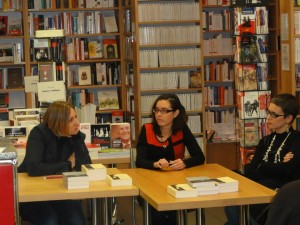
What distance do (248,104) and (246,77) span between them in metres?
0.31

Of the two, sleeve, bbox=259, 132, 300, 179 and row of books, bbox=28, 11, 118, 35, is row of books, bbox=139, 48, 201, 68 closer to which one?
row of books, bbox=28, 11, 118, 35

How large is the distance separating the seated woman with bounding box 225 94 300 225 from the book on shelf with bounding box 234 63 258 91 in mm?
2500

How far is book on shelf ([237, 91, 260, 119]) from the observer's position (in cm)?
800

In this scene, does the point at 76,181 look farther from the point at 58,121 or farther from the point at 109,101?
the point at 109,101

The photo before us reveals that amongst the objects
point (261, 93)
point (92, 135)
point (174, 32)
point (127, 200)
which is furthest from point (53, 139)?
point (174, 32)

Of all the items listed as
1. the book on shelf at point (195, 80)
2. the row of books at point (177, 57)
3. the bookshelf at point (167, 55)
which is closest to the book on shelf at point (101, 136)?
the bookshelf at point (167, 55)

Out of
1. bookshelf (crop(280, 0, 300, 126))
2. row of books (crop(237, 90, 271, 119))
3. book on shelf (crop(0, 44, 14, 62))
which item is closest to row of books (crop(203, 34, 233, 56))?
row of books (crop(237, 90, 271, 119))

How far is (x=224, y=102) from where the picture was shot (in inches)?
391

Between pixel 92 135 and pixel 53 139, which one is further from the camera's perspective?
pixel 92 135

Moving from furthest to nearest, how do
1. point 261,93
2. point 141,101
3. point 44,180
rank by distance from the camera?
point 141,101 < point 261,93 < point 44,180

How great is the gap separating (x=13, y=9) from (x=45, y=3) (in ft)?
1.49

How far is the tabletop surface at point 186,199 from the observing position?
13.6ft

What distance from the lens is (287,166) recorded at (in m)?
5.24

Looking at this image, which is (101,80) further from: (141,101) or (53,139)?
(53,139)
